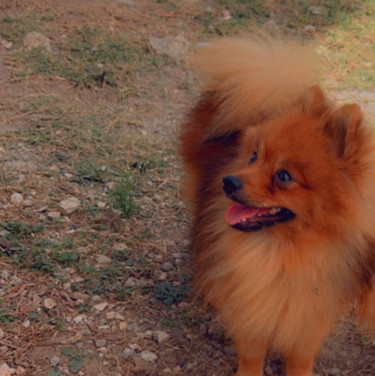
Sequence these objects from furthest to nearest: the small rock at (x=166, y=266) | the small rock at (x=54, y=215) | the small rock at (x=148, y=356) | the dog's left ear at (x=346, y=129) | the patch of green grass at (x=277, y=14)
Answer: the patch of green grass at (x=277, y=14), the small rock at (x=54, y=215), the small rock at (x=166, y=266), the small rock at (x=148, y=356), the dog's left ear at (x=346, y=129)

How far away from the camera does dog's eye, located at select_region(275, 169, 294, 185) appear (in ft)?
7.77

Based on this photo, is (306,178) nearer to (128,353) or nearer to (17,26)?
(128,353)

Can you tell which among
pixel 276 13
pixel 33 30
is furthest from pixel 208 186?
pixel 276 13

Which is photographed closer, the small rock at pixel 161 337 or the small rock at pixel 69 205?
the small rock at pixel 161 337

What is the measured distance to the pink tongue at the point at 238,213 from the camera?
2.46 metres

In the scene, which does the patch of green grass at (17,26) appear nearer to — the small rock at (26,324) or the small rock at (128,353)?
the small rock at (26,324)

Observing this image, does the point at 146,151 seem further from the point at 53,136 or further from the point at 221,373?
the point at 221,373

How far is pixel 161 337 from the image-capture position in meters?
3.11

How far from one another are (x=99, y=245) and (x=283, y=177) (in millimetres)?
1539

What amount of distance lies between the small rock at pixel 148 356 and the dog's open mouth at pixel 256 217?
888mm

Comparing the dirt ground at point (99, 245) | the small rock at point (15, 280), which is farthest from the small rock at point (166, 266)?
the small rock at point (15, 280)

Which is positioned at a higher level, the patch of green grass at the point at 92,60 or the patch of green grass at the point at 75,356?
the patch of green grass at the point at 92,60

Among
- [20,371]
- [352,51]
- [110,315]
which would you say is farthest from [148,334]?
[352,51]

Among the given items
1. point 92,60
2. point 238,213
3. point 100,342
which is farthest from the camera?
point 92,60
